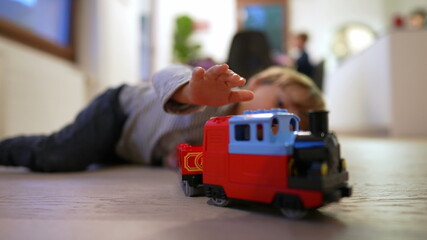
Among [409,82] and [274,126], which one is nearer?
[274,126]

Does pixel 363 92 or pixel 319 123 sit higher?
pixel 363 92

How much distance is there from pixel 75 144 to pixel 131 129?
182 mm

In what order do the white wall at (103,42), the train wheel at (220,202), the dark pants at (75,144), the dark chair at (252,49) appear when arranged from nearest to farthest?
the train wheel at (220,202) → the dark pants at (75,144) → the dark chair at (252,49) → the white wall at (103,42)

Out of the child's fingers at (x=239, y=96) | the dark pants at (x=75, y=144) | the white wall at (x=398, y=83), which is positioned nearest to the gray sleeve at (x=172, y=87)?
the child's fingers at (x=239, y=96)

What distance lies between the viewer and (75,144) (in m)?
1.07

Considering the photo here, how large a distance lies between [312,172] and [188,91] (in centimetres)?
29

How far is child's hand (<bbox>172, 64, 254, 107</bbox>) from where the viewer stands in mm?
501

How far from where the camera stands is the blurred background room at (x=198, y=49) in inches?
69.8

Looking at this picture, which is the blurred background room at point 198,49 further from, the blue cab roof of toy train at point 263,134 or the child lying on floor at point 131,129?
the blue cab roof of toy train at point 263,134

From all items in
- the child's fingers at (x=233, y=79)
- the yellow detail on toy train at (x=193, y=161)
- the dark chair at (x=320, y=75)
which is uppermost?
the dark chair at (x=320, y=75)

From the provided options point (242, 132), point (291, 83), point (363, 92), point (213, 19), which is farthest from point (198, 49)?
point (242, 132)

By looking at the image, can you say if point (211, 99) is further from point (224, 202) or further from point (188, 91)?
point (224, 202)

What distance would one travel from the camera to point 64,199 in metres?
0.57

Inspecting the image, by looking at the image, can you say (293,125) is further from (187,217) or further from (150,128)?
(150,128)
